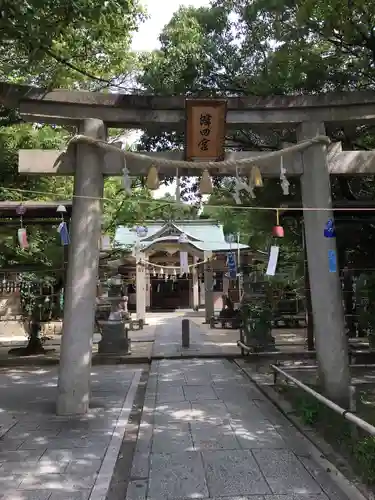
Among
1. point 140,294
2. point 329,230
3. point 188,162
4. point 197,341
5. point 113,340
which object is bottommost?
point 197,341

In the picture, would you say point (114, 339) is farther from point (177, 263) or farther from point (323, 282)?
point (177, 263)

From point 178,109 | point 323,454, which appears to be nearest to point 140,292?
point 178,109

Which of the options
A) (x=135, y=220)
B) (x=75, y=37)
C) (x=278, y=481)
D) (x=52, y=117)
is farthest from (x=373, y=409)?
(x=135, y=220)

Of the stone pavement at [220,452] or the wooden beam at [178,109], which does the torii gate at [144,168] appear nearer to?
the wooden beam at [178,109]

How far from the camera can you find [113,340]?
13992 mm

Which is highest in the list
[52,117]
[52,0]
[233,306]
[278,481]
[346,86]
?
[346,86]

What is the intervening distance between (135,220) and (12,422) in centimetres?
1065

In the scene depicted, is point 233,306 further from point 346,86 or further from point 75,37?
point 75,37

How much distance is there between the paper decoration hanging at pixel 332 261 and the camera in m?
7.71

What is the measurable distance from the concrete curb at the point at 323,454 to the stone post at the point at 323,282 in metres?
0.80

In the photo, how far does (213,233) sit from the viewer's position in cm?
3191

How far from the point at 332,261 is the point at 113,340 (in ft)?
26.3

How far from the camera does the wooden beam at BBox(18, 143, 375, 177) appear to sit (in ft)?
25.6

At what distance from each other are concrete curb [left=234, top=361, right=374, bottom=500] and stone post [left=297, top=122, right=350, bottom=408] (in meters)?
0.80
